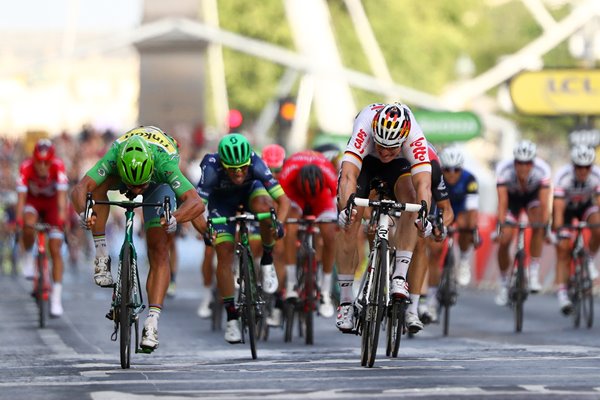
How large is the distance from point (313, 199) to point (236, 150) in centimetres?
323

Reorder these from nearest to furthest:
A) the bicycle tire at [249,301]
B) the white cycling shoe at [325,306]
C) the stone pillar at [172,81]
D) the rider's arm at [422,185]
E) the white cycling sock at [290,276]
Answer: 1. the rider's arm at [422,185]
2. the bicycle tire at [249,301]
3. the white cycling sock at [290,276]
4. the white cycling shoe at [325,306]
5. the stone pillar at [172,81]

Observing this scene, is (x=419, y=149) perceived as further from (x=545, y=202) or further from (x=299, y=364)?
(x=545, y=202)

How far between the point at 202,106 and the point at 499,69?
9.61m

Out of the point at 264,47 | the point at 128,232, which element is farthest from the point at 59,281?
the point at 264,47

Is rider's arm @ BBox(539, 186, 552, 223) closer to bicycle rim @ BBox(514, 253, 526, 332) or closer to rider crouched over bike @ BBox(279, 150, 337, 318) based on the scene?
bicycle rim @ BBox(514, 253, 526, 332)

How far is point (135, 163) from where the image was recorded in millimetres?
13461

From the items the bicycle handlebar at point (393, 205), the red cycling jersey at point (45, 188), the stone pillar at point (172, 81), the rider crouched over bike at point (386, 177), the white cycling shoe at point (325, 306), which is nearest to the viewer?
the bicycle handlebar at point (393, 205)

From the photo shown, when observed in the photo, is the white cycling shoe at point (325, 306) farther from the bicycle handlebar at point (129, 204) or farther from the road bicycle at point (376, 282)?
the bicycle handlebar at point (129, 204)

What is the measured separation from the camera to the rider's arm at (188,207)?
13.8 m

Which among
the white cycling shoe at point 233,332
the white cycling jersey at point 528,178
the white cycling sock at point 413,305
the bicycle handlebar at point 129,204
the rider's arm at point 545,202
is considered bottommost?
the white cycling shoe at point 233,332

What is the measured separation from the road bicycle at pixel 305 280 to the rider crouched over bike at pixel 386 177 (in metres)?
3.34

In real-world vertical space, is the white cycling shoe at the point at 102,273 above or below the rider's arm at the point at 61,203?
below

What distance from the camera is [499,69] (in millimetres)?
57812

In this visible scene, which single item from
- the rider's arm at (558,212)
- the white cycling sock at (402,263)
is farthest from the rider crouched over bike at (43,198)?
the white cycling sock at (402,263)
